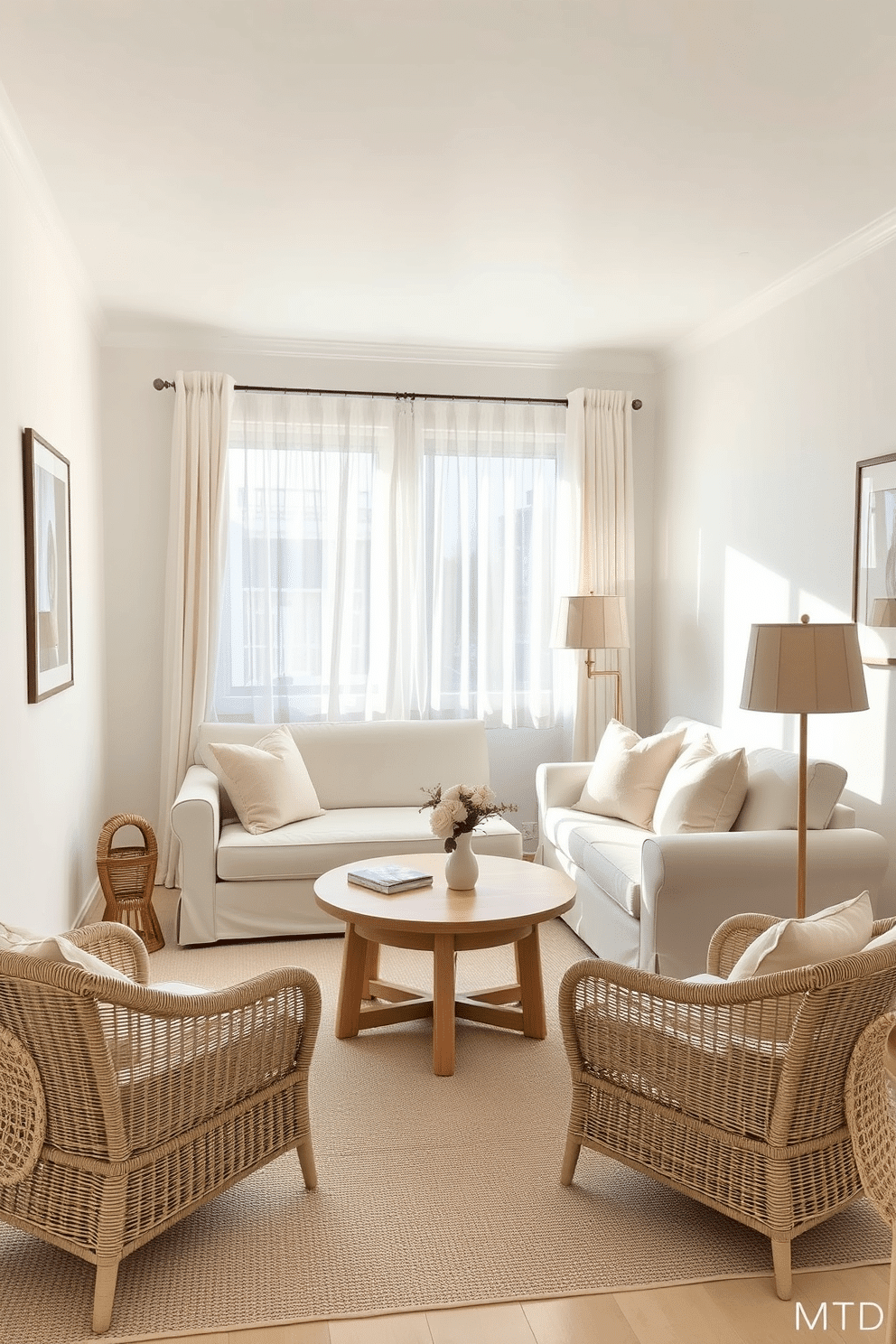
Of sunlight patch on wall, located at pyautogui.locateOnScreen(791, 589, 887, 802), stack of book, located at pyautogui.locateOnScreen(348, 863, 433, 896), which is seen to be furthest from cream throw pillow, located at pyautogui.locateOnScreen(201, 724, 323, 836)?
sunlight patch on wall, located at pyautogui.locateOnScreen(791, 589, 887, 802)

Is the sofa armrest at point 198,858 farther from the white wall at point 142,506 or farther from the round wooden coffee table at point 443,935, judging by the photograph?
the white wall at point 142,506

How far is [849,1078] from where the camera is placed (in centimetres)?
215

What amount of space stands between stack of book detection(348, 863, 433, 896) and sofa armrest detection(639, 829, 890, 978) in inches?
30.6

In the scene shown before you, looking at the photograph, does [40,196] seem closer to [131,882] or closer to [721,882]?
[131,882]

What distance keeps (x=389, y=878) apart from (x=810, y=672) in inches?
59.9

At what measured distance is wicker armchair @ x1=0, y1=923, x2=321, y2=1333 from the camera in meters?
1.98

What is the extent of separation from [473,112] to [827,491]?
2074mm

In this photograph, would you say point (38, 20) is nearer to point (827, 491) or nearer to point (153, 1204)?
point (153, 1204)

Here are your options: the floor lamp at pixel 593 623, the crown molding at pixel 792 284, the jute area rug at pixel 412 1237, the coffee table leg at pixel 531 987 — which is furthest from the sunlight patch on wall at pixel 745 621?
the jute area rug at pixel 412 1237

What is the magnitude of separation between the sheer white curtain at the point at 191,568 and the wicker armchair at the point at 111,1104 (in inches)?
126

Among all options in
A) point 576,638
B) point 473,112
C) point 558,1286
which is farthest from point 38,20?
point 576,638

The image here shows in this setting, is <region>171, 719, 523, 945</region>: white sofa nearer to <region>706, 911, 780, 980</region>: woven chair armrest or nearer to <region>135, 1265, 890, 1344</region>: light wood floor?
<region>706, 911, 780, 980</region>: woven chair armrest

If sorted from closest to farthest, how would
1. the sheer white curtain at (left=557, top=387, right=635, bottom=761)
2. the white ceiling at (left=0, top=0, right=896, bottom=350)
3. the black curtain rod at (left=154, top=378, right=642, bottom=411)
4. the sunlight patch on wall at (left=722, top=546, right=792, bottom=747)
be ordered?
the white ceiling at (left=0, top=0, right=896, bottom=350)
the sunlight patch on wall at (left=722, top=546, right=792, bottom=747)
the black curtain rod at (left=154, top=378, right=642, bottom=411)
the sheer white curtain at (left=557, top=387, right=635, bottom=761)

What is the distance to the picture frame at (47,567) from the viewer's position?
3.45 meters
